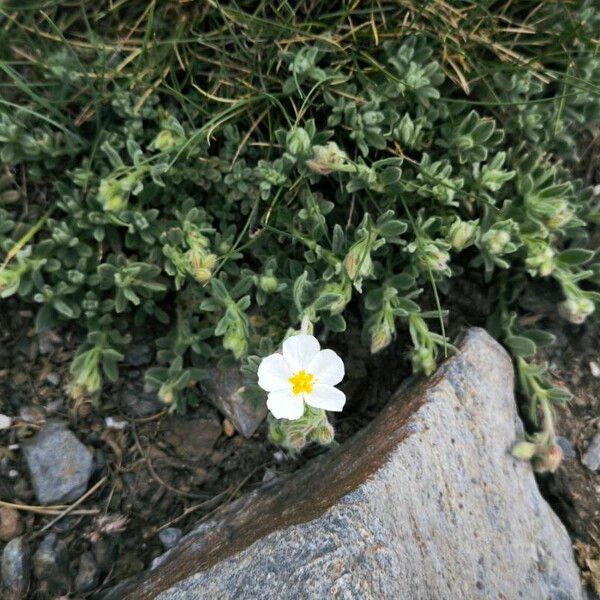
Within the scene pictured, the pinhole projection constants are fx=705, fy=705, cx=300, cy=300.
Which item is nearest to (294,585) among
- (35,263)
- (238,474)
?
(238,474)

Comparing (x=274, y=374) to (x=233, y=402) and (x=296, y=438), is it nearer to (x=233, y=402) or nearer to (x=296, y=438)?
(x=296, y=438)

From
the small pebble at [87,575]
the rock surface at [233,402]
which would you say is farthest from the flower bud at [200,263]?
the small pebble at [87,575]

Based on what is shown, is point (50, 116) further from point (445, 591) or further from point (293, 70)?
point (445, 591)

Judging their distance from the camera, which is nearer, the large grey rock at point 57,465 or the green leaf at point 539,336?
the large grey rock at point 57,465

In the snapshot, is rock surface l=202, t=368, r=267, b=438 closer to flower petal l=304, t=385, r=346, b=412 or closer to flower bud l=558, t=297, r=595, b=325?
flower petal l=304, t=385, r=346, b=412

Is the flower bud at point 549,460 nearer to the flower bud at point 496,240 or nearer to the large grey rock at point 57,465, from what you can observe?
the flower bud at point 496,240

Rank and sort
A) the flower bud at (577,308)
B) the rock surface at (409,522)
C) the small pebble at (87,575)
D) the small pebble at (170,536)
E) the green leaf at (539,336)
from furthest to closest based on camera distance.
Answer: the green leaf at (539,336) → the flower bud at (577,308) → the small pebble at (170,536) → the small pebble at (87,575) → the rock surface at (409,522)

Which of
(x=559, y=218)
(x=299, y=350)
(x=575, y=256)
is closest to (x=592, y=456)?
(x=575, y=256)
